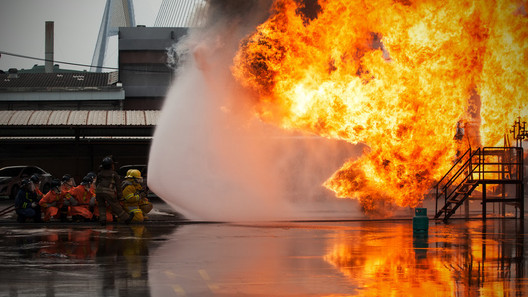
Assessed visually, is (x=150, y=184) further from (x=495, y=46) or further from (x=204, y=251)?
(x=495, y=46)

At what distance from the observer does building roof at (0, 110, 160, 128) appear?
33.8 m

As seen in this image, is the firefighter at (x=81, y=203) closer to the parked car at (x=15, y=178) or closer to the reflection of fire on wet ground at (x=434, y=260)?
the reflection of fire on wet ground at (x=434, y=260)

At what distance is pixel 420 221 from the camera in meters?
16.4

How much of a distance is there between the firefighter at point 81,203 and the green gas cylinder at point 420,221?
29.9 feet

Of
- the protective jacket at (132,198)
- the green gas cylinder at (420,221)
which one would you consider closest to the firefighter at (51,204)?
the protective jacket at (132,198)

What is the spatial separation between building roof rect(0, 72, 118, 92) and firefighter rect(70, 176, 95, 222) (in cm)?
3135

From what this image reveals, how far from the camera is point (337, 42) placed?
20141 millimetres

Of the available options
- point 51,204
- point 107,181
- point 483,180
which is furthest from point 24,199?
point 483,180

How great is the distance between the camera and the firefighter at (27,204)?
65.0 ft

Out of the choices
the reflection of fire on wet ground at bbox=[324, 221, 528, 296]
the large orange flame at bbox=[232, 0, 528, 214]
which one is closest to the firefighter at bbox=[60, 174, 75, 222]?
the large orange flame at bbox=[232, 0, 528, 214]

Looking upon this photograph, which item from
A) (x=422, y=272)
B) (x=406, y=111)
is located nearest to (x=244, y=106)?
(x=406, y=111)

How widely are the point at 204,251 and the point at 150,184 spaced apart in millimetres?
7806

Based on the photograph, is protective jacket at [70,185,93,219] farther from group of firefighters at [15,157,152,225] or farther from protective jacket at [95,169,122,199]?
protective jacket at [95,169,122,199]

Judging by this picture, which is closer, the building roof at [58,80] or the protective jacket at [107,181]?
the protective jacket at [107,181]
